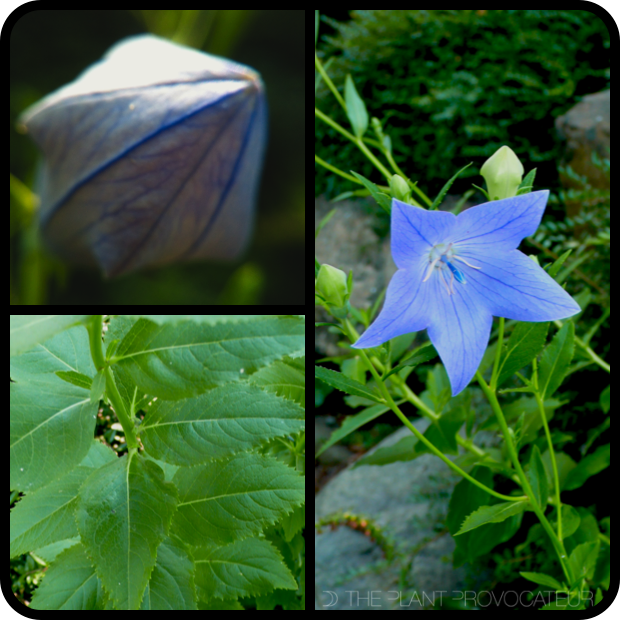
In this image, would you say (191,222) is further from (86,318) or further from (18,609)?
(18,609)

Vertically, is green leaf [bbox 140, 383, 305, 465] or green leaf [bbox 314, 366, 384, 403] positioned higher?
green leaf [bbox 140, 383, 305, 465]

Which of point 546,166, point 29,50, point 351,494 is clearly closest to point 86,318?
point 29,50

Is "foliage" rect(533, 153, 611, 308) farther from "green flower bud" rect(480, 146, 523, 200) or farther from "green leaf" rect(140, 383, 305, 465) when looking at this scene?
"green leaf" rect(140, 383, 305, 465)

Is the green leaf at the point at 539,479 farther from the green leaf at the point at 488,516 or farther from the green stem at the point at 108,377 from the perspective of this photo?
the green stem at the point at 108,377

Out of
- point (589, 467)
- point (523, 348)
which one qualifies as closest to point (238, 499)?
point (523, 348)

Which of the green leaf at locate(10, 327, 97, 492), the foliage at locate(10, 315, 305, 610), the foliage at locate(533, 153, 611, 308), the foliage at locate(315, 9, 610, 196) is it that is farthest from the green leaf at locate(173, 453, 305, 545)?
the foliage at locate(315, 9, 610, 196)

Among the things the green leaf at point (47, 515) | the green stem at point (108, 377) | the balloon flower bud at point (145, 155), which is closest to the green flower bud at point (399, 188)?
the balloon flower bud at point (145, 155)
